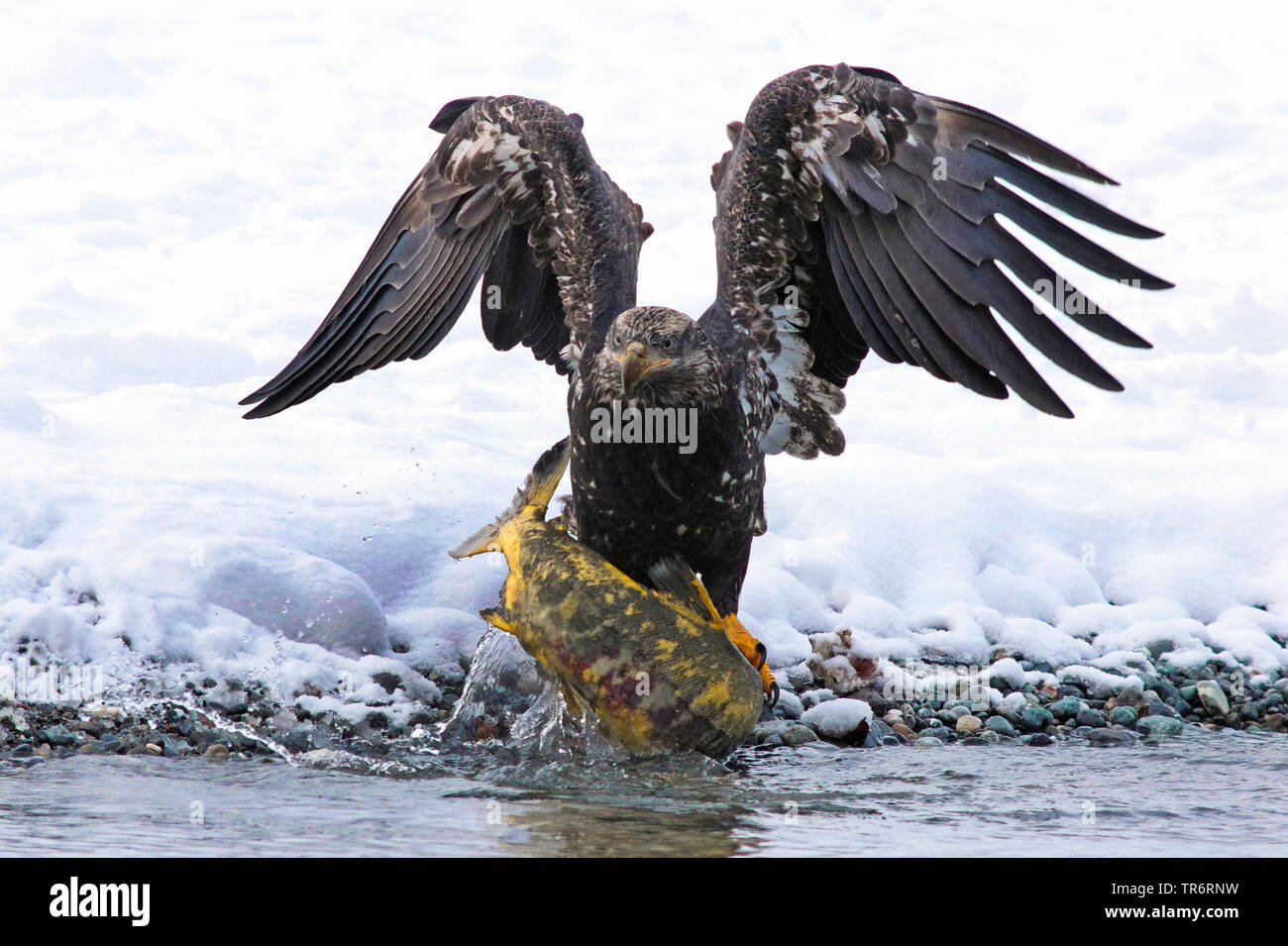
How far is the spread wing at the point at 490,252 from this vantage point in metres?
5.80

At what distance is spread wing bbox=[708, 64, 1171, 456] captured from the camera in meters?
4.45

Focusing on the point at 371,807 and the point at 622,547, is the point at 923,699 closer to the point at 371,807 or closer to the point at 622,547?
the point at 622,547

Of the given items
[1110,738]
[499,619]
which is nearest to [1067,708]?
[1110,738]

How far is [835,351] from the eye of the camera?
5.89 m

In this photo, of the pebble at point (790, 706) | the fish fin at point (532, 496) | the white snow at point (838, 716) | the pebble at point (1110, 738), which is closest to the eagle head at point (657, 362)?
the fish fin at point (532, 496)

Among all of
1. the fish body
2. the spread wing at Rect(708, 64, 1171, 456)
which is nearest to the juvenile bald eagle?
the spread wing at Rect(708, 64, 1171, 456)

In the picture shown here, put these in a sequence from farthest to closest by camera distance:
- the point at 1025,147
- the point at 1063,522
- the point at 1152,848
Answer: the point at 1063,522 < the point at 1025,147 < the point at 1152,848

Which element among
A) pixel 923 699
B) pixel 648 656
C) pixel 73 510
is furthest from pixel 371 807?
pixel 73 510

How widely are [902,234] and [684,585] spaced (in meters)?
1.55

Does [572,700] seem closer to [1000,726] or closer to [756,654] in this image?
[756,654]

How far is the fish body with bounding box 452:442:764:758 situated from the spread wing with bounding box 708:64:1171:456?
1.29 meters

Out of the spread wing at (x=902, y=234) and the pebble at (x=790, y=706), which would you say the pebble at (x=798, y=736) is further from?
the spread wing at (x=902, y=234)

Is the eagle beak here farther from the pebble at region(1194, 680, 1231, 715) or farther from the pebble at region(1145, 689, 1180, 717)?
the pebble at region(1194, 680, 1231, 715)

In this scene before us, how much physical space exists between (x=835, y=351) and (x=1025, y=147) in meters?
1.49
